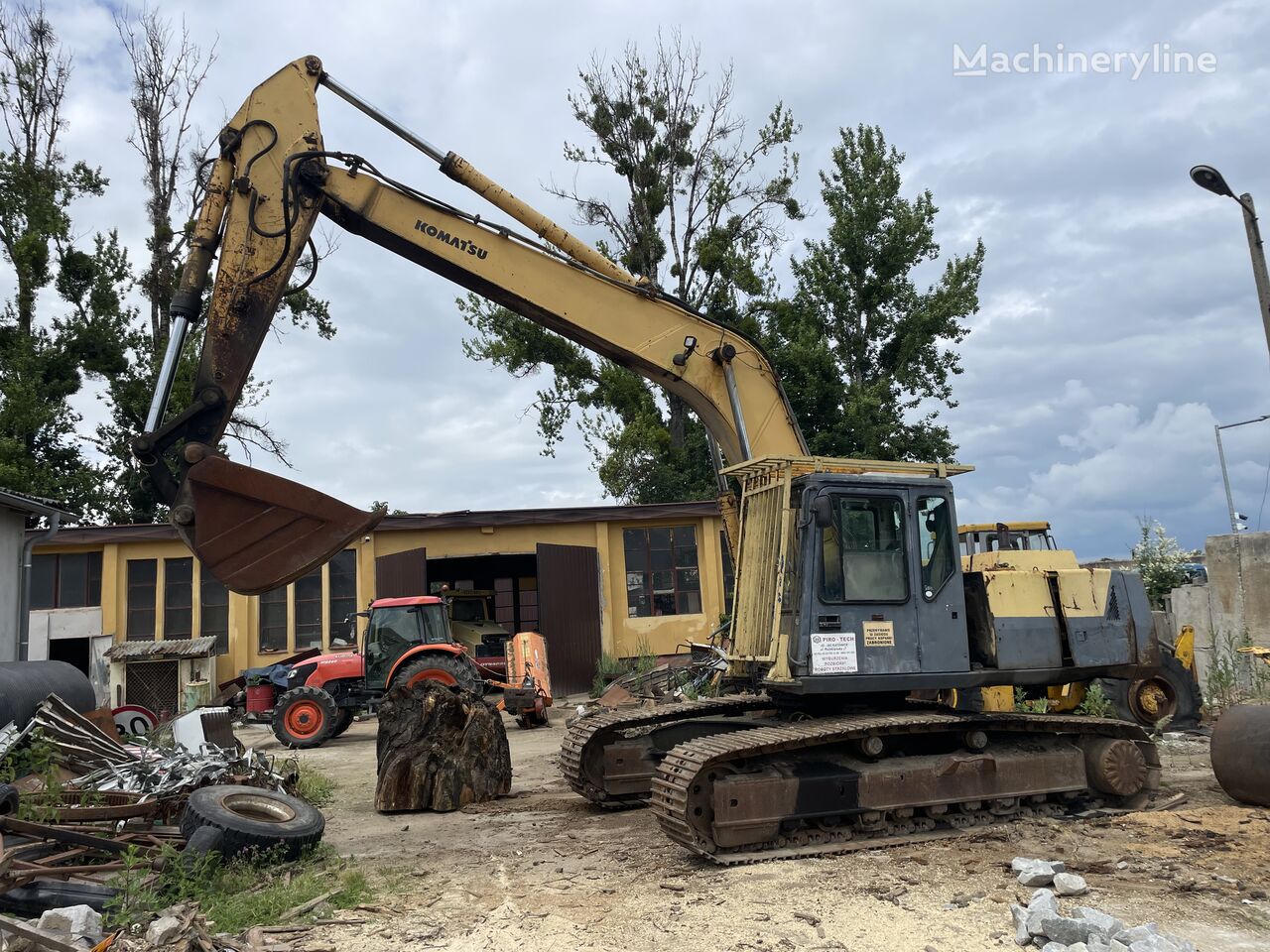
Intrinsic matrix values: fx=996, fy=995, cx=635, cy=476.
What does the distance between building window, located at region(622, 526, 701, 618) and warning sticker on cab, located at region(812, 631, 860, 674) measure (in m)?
14.6

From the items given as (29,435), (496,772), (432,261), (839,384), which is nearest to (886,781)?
(496,772)

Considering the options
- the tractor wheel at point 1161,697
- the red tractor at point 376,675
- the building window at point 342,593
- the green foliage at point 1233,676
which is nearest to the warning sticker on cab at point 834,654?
the tractor wheel at point 1161,697

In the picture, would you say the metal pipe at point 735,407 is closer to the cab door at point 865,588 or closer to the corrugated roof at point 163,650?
the cab door at point 865,588

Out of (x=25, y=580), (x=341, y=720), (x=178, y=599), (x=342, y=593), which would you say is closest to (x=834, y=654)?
(x=341, y=720)

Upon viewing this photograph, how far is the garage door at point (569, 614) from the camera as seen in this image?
20422 millimetres

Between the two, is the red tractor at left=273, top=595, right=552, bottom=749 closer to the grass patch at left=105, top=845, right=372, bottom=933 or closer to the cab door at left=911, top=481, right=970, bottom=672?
the grass patch at left=105, top=845, right=372, bottom=933

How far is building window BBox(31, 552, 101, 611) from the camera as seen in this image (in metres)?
20.2

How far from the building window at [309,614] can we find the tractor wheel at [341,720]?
559cm

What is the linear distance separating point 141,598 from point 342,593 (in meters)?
4.07

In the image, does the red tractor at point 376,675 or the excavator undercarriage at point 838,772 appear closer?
the excavator undercarriage at point 838,772

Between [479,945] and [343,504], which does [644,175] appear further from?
[479,945]

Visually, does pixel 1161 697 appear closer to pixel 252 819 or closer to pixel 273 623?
pixel 252 819

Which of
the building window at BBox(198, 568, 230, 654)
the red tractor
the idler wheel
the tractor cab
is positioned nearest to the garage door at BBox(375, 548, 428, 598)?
the building window at BBox(198, 568, 230, 654)

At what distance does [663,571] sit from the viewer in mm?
21719
